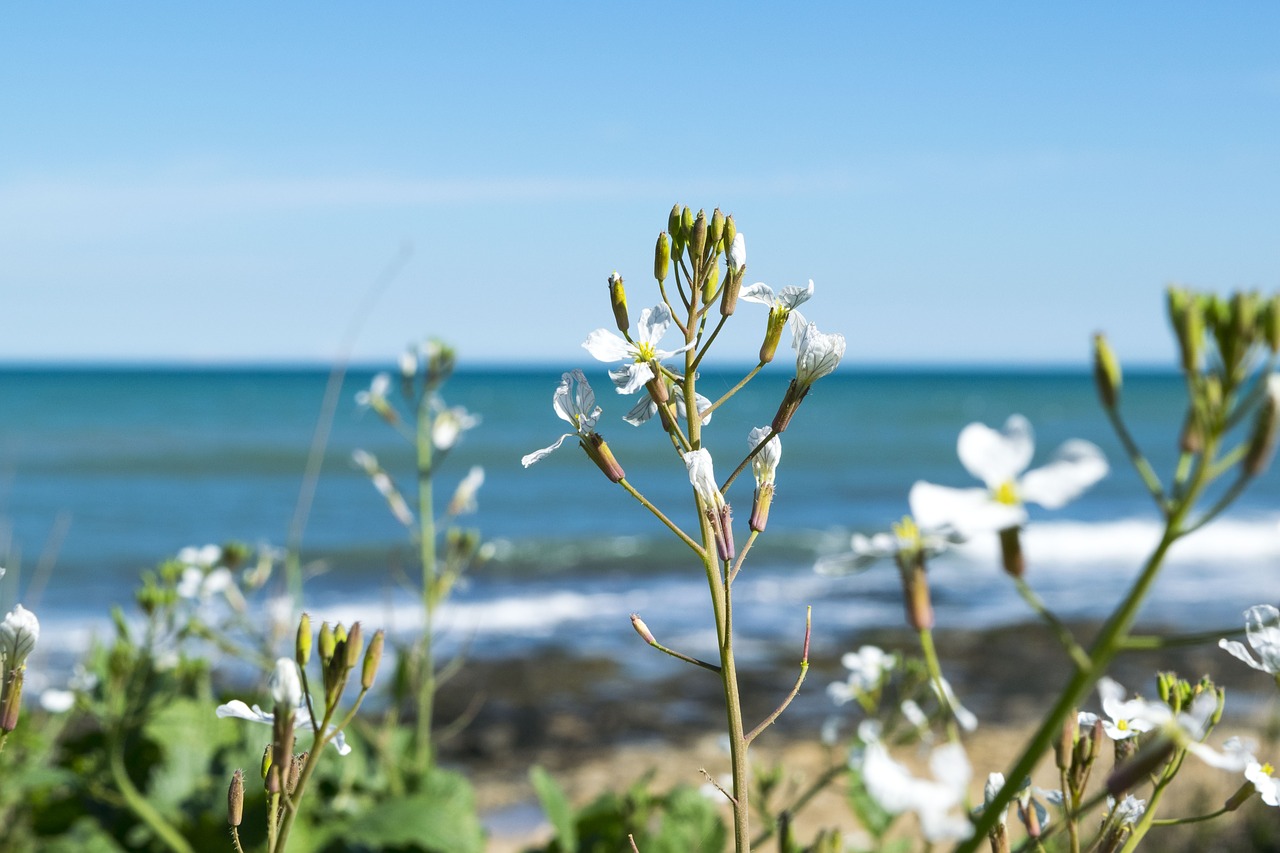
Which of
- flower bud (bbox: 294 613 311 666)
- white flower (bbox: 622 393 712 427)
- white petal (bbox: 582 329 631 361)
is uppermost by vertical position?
white petal (bbox: 582 329 631 361)

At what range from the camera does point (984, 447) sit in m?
0.77

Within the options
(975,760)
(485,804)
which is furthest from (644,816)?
(975,760)

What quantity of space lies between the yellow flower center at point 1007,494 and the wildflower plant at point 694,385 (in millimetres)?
231

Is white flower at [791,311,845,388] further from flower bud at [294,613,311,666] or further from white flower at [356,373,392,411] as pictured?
white flower at [356,373,392,411]

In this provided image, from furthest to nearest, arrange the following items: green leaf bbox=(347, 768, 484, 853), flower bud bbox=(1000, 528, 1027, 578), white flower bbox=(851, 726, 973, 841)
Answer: green leaf bbox=(347, 768, 484, 853) < flower bud bbox=(1000, 528, 1027, 578) < white flower bbox=(851, 726, 973, 841)

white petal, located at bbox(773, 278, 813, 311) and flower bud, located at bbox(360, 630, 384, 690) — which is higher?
white petal, located at bbox(773, 278, 813, 311)

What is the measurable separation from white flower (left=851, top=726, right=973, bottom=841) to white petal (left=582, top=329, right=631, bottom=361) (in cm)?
45

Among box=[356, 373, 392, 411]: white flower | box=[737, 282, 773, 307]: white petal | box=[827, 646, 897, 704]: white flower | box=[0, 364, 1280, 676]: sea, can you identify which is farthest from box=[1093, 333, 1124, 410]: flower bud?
A: box=[356, 373, 392, 411]: white flower

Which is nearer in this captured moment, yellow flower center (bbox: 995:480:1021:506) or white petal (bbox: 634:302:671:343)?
yellow flower center (bbox: 995:480:1021:506)

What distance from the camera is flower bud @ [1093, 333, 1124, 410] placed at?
0.69m

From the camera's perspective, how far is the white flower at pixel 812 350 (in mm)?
1012

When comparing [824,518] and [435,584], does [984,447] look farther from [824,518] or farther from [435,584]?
[824,518]

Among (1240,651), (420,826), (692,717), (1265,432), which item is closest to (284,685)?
(1265,432)

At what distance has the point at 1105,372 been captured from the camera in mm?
700
